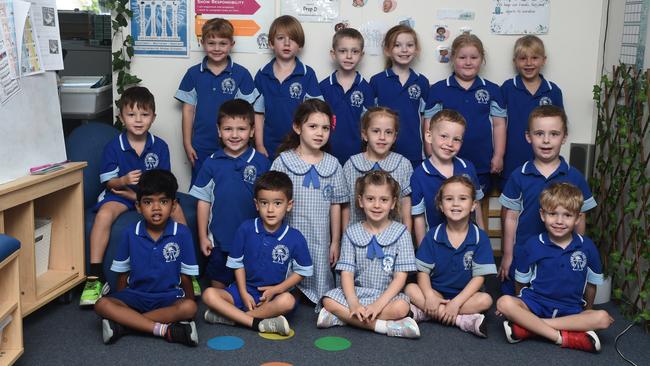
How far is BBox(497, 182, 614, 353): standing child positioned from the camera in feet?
9.33

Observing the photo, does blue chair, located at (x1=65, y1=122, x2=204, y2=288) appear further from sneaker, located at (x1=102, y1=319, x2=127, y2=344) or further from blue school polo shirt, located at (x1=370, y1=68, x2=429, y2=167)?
blue school polo shirt, located at (x1=370, y1=68, x2=429, y2=167)

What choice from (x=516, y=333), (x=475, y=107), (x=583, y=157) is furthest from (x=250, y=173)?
(x=583, y=157)

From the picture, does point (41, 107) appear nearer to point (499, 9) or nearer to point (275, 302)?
point (275, 302)

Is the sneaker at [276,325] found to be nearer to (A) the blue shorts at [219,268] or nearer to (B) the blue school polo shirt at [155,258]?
(B) the blue school polo shirt at [155,258]

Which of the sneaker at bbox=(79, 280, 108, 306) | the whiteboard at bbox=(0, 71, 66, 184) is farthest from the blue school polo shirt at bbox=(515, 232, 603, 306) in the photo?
the whiteboard at bbox=(0, 71, 66, 184)

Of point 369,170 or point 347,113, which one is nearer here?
point 369,170

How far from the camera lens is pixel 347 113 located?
145 inches

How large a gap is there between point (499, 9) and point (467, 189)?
48.9 inches

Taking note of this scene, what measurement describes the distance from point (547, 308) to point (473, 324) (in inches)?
11.8

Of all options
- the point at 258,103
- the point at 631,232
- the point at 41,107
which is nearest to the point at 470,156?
the point at 631,232

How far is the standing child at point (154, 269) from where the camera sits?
281 centimetres

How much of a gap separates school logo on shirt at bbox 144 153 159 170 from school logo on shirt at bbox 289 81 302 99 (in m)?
0.74

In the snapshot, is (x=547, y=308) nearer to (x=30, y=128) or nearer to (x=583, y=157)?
(x=583, y=157)

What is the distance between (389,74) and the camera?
372 centimetres
